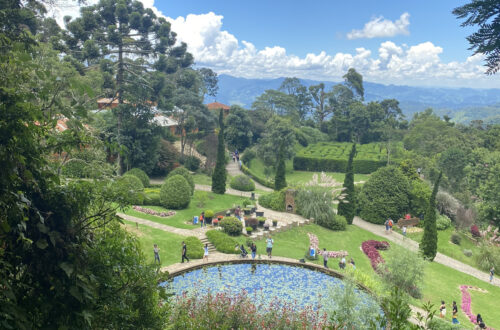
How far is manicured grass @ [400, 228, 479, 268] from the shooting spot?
24.9m

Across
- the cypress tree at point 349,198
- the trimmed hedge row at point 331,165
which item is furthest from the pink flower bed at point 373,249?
the trimmed hedge row at point 331,165

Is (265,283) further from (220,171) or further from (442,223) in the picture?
(442,223)

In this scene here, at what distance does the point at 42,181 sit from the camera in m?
4.54

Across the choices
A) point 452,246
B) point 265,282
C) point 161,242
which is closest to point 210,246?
point 161,242

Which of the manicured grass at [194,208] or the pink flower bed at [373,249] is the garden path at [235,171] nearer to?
the manicured grass at [194,208]

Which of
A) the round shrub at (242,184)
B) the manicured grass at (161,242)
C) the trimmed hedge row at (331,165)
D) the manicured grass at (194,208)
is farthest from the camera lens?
the trimmed hedge row at (331,165)

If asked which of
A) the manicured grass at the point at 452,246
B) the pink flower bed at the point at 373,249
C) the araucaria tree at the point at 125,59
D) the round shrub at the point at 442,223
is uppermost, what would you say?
the araucaria tree at the point at 125,59

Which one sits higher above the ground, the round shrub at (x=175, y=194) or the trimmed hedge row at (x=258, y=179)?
the round shrub at (x=175, y=194)

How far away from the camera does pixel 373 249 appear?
23141 millimetres

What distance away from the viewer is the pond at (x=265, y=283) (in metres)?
15.4

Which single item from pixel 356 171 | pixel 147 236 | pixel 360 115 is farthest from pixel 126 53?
pixel 360 115

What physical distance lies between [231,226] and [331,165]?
29.7 metres

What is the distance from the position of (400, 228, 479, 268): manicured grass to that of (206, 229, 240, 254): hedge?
14873mm

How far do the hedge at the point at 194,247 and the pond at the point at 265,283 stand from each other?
1115 millimetres
